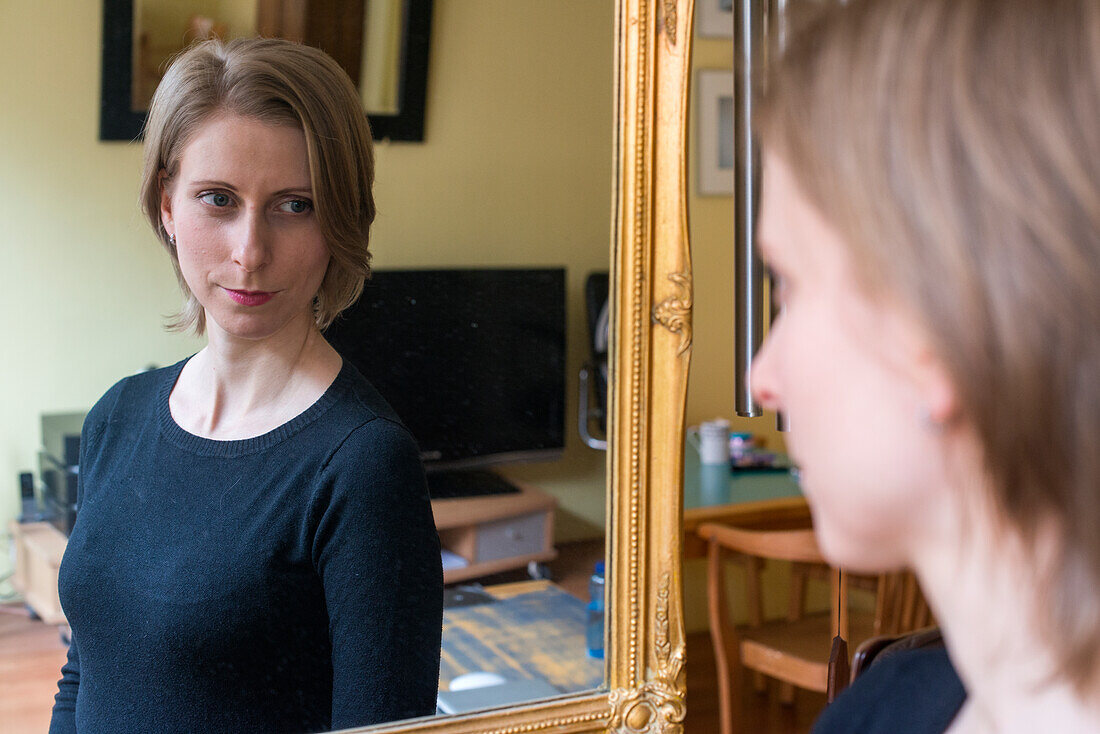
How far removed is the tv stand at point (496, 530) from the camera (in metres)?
1.11

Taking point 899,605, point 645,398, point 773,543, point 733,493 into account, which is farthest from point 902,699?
point 899,605

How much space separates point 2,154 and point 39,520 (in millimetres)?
326

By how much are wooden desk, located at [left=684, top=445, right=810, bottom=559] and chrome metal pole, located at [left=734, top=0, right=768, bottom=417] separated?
29cm

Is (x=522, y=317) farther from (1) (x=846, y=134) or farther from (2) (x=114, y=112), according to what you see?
(1) (x=846, y=134)

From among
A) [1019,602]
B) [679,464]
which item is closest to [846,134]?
[1019,602]

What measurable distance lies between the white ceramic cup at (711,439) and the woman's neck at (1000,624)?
85 centimetres

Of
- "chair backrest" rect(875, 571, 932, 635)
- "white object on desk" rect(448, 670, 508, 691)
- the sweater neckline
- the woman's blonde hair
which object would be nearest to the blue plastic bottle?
"white object on desk" rect(448, 670, 508, 691)

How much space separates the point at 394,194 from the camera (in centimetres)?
103

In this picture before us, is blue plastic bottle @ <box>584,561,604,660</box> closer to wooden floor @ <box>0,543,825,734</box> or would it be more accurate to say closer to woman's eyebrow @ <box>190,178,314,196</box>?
wooden floor @ <box>0,543,825,734</box>

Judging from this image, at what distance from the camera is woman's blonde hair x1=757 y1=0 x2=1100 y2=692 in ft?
1.29

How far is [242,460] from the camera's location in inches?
38.7

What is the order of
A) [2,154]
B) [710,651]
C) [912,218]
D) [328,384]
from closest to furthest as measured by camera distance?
[912,218] → [2,154] → [328,384] → [710,651]

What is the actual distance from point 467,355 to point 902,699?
1.86ft

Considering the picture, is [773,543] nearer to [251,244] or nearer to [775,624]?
[775,624]
